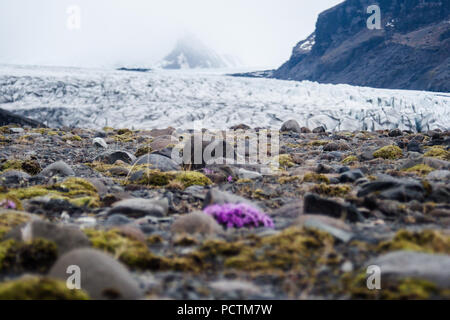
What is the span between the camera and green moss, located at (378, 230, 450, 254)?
316 centimetres

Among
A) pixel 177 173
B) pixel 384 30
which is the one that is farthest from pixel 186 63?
pixel 177 173

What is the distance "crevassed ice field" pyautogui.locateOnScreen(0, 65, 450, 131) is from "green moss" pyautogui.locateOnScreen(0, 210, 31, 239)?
68.8ft

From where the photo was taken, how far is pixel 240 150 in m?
12.4

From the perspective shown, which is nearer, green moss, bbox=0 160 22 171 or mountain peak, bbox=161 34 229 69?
green moss, bbox=0 160 22 171

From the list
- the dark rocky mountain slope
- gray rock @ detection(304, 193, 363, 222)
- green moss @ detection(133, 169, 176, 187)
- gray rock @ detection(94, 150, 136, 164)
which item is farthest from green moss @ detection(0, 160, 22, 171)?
the dark rocky mountain slope

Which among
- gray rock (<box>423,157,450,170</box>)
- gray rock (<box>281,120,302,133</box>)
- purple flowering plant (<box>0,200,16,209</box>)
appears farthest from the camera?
gray rock (<box>281,120,302,133</box>)

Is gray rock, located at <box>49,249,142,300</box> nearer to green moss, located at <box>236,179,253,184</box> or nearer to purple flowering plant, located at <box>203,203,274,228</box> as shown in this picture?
purple flowering plant, located at <box>203,203,274,228</box>

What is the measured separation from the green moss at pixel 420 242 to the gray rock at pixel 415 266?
221 millimetres

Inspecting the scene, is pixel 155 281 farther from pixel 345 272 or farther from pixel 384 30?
pixel 384 30

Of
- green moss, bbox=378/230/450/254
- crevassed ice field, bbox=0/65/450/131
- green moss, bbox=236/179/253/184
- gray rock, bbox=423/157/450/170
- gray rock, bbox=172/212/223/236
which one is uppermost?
crevassed ice field, bbox=0/65/450/131

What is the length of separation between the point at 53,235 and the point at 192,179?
428cm

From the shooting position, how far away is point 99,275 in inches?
109

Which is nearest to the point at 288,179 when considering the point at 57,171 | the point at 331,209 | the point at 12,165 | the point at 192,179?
the point at 192,179

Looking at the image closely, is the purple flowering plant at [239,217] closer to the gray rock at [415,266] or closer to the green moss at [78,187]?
the gray rock at [415,266]
